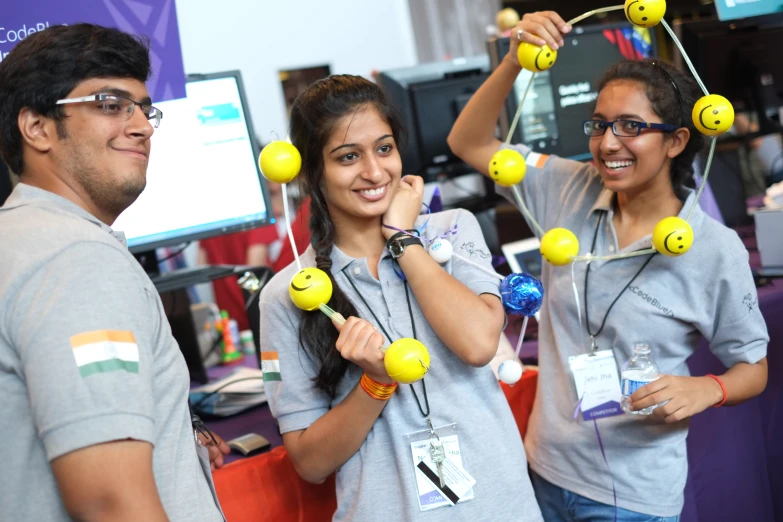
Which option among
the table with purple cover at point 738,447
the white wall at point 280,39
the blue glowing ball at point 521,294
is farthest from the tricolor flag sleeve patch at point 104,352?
the white wall at point 280,39

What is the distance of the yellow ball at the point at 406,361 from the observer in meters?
1.25

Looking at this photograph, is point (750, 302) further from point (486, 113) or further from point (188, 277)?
point (188, 277)

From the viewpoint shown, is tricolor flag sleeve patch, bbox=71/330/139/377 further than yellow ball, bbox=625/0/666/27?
No

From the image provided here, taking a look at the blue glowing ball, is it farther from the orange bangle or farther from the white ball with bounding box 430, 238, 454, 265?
the orange bangle

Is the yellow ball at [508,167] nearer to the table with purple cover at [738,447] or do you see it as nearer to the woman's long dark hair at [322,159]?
the woman's long dark hair at [322,159]

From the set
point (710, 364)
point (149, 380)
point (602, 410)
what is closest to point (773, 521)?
point (710, 364)

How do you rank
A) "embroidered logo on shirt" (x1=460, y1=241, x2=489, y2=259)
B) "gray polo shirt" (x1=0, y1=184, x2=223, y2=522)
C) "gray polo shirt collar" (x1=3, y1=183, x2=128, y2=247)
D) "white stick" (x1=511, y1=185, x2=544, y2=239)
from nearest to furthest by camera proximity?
1. "gray polo shirt" (x1=0, y1=184, x2=223, y2=522)
2. "gray polo shirt collar" (x1=3, y1=183, x2=128, y2=247)
3. "embroidered logo on shirt" (x1=460, y1=241, x2=489, y2=259)
4. "white stick" (x1=511, y1=185, x2=544, y2=239)

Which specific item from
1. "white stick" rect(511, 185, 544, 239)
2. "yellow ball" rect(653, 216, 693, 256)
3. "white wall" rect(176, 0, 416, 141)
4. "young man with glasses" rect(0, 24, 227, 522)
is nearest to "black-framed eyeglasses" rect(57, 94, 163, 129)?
"young man with glasses" rect(0, 24, 227, 522)

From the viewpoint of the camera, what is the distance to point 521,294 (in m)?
1.56

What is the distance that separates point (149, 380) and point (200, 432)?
0.67 metres

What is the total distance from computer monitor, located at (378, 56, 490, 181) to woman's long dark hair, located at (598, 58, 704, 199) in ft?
4.28

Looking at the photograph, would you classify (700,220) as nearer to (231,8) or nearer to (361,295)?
(361,295)

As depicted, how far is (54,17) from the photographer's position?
1760mm

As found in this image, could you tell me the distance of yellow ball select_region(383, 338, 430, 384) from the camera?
4.12 feet
